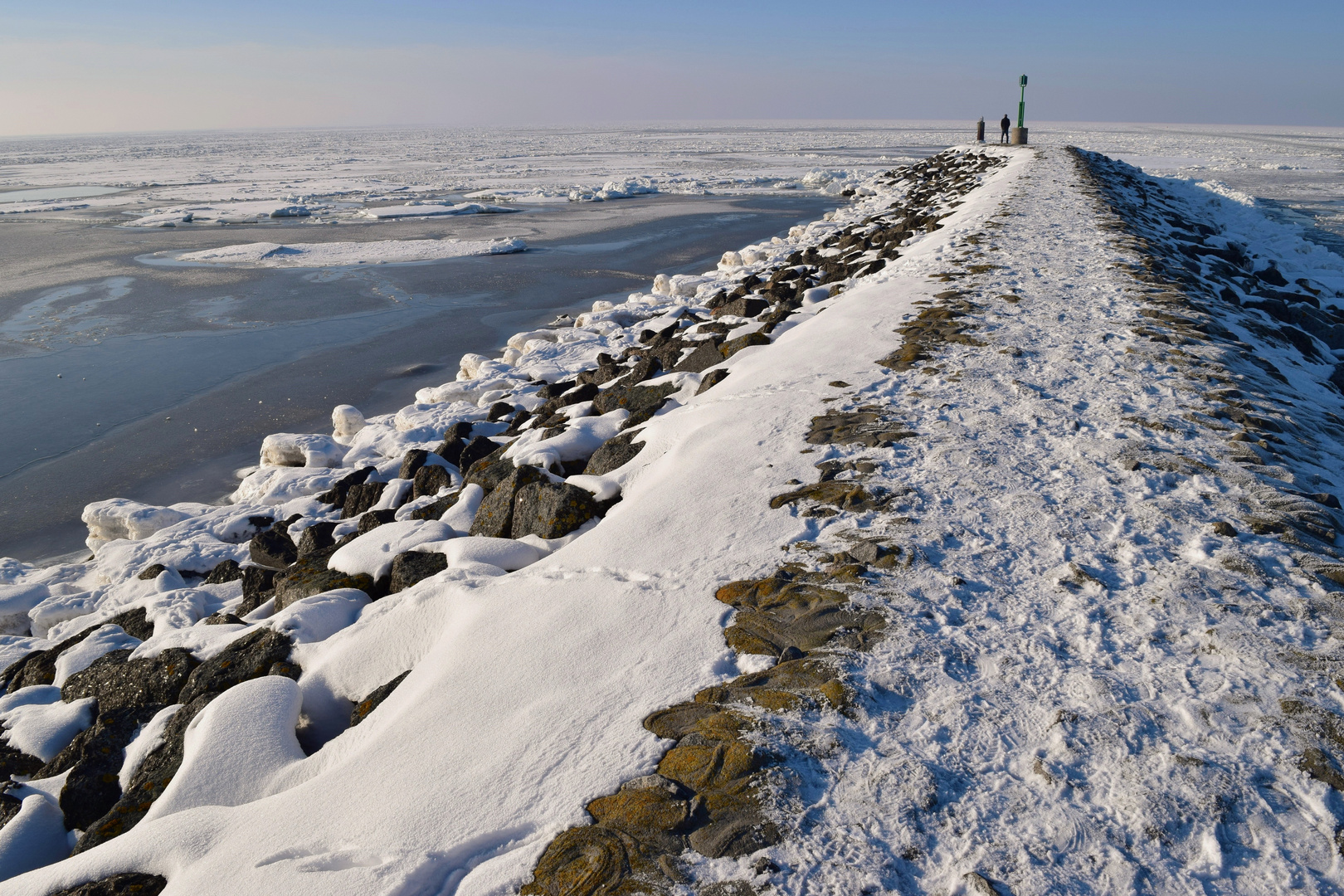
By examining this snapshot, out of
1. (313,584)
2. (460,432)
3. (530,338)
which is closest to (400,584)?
(313,584)

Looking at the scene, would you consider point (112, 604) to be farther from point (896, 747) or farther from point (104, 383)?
point (104, 383)

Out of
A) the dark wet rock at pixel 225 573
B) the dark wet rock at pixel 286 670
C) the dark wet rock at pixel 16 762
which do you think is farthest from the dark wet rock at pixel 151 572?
the dark wet rock at pixel 286 670

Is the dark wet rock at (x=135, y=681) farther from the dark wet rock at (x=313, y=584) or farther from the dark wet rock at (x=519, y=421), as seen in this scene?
the dark wet rock at (x=519, y=421)

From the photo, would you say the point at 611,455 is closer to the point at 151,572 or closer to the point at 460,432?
the point at 460,432

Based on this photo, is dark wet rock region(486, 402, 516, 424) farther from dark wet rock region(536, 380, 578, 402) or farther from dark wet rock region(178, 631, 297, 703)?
dark wet rock region(178, 631, 297, 703)

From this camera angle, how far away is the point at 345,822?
1.68 meters

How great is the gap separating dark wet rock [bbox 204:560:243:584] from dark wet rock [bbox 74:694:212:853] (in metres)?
1.70

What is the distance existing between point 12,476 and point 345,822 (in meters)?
5.97

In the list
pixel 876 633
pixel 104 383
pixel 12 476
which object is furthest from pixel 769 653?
pixel 104 383

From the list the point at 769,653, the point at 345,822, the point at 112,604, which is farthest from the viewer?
the point at 112,604

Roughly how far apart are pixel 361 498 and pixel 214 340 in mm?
5728

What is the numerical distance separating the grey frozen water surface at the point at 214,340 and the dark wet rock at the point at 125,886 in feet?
13.6

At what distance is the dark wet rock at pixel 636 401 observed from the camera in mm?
4727

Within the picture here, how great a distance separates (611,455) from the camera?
153 inches
